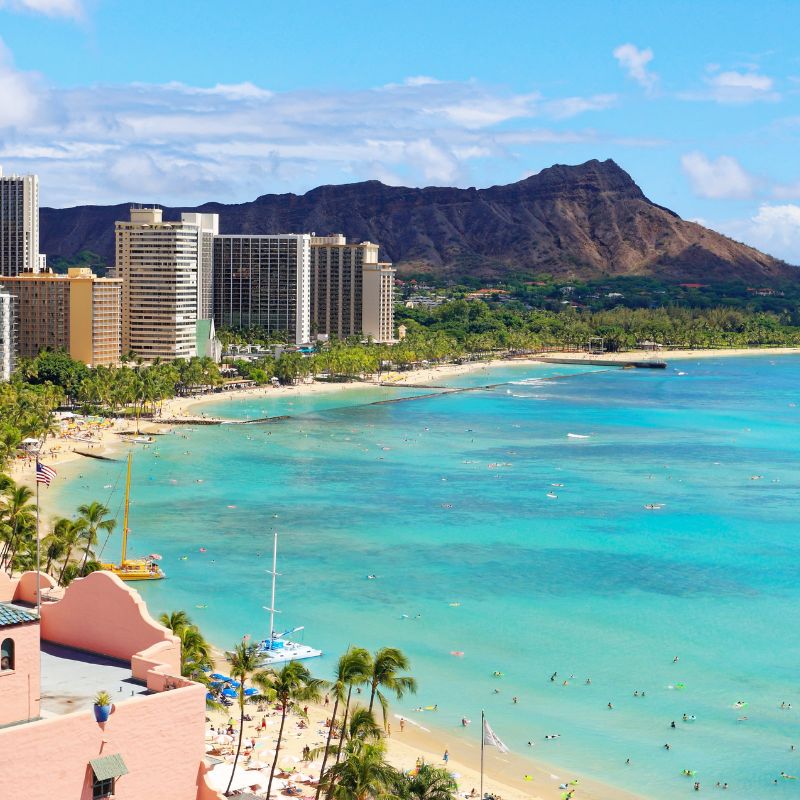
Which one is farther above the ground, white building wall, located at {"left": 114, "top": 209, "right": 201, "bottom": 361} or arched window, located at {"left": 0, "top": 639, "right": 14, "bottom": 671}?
white building wall, located at {"left": 114, "top": 209, "right": 201, "bottom": 361}

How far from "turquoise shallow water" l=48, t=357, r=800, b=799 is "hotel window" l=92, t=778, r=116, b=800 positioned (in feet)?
73.2

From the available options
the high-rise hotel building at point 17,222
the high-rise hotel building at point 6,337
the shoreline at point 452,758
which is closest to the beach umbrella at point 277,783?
the shoreline at point 452,758

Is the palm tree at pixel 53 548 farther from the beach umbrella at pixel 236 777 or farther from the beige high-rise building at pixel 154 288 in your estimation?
the beige high-rise building at pixel 154 288

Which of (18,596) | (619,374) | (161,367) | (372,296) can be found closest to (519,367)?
(619,374)

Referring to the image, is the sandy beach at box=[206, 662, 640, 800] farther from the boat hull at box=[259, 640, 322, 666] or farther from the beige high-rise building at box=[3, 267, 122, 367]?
the beige high-rise building at box=[3, 267, 122, 367]

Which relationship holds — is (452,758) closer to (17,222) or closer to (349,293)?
(17,222)

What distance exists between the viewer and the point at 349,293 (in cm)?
19088

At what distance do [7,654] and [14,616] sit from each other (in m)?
0.45

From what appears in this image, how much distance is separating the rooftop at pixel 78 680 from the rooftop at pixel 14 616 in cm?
113

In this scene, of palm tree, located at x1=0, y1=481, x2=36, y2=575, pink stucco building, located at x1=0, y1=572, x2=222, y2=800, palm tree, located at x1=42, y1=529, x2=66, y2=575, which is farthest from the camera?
palm tree, located at x1=0, y1=481, x2=36, y2=575

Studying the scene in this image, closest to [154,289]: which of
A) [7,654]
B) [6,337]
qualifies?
[6,337]

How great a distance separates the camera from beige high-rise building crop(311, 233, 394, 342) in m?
190

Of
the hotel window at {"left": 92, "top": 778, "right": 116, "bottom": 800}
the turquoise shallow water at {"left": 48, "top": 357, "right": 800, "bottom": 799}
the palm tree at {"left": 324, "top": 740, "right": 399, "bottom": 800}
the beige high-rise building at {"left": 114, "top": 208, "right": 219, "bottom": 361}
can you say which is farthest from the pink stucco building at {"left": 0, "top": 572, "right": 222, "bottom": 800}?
the beige high-rise building at {"left": 114, "top": 208, "right": 219, "bottom": 361}

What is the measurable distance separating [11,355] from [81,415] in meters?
11.1
